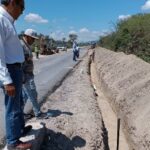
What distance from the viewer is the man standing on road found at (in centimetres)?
520

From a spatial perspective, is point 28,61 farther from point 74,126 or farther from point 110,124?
point 110,124

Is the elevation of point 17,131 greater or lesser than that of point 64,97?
greater

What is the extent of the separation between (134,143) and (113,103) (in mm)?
4514

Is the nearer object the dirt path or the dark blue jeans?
the dark blue jeans

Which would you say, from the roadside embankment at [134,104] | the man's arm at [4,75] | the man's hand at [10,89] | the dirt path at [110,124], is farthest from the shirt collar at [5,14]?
the dirt path at [110,124]

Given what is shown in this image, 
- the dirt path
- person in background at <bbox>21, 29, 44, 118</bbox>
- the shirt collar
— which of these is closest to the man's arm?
the shirt collar

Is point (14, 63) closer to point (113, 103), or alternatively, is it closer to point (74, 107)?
point (74, 107)

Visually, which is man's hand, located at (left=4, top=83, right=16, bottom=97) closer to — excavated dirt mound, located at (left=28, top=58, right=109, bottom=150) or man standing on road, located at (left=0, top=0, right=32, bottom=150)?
man standing on road, located at (left=0, top=0, right=32, bottom=150)

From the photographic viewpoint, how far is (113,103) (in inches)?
492

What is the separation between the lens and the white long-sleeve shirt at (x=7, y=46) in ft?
16.9

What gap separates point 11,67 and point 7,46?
29 centimetres

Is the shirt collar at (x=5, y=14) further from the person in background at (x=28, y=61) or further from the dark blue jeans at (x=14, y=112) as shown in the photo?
the person in background at (x=28, y=61)

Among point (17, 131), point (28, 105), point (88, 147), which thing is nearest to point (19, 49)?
point (17, 131)

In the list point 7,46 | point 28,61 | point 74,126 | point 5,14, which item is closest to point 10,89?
point 7,46
